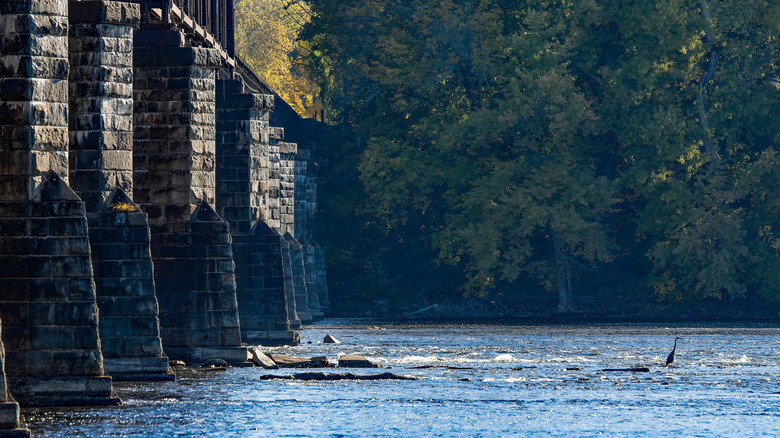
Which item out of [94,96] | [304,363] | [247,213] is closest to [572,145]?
[247,213]

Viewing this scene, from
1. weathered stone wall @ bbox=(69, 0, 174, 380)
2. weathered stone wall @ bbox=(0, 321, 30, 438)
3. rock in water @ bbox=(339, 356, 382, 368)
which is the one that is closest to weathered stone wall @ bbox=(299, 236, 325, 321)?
rock in water @ bbox=(339, 356, 382, 368)

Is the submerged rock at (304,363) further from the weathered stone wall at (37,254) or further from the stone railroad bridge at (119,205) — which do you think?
the weathered stone wall at (37,254)

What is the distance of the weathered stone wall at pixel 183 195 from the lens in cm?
3709

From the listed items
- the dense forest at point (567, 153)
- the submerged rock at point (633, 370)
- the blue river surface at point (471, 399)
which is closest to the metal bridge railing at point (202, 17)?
the blue river surface at point (471, 399)

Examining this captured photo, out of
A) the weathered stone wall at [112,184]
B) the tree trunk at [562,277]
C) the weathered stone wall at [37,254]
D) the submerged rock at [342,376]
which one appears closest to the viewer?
the weathered stone wall at [37,254]

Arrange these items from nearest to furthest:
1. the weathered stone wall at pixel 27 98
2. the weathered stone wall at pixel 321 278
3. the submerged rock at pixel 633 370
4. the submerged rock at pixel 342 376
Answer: the weathered stone wall at pixel 27 98 → the submerged rock at pixel 342 376 → the submerged rock at pixel 633 370 → the weathered stone wall at pixel 321 278

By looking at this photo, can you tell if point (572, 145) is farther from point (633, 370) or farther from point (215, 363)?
point (215, 363)

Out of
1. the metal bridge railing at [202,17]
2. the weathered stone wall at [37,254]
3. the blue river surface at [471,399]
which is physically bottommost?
the blue river surface at [471,399]

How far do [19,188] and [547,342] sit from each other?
30.3 meters

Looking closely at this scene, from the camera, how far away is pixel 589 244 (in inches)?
3204

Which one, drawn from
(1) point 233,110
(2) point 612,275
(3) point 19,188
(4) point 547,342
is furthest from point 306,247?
(3) point 19,188

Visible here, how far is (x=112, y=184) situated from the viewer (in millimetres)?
31734

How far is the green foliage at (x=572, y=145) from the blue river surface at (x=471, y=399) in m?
31.6

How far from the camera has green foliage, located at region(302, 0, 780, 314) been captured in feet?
263
